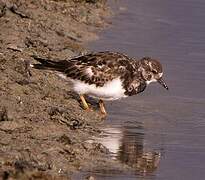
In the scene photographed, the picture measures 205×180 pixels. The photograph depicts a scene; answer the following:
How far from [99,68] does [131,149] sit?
1675 millimetres


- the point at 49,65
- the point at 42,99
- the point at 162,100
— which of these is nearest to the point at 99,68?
the point at 49,65

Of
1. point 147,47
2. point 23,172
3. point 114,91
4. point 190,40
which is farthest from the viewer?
point 190,40

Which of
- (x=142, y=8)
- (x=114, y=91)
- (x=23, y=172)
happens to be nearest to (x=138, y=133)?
(x=114, y=91)

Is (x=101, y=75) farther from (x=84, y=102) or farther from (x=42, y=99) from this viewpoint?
(x=42, y=99)

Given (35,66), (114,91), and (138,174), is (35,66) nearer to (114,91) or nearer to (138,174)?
(114,91)

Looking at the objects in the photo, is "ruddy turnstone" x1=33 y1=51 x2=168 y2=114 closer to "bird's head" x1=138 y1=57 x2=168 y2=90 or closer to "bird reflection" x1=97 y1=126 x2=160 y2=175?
"bird's head" x1=138 y1=57 x2=168 y2=90

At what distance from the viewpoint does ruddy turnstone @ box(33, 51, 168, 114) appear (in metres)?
9.80

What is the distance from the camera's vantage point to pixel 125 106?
10352 millimetres

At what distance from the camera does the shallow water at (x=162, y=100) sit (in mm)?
8094

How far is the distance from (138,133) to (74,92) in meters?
1.38

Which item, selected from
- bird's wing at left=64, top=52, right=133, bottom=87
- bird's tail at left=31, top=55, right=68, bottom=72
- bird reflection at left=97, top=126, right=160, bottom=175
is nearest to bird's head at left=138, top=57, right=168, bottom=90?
bird's wing at left=64, top=52, right=133, bottom=87

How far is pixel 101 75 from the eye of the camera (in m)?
9.84

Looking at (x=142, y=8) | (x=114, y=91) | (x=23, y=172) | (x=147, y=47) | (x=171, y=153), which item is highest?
(x=142, y=8)

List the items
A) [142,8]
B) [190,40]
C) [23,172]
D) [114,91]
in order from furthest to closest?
[142,8]
[190,40]
[114,91]
[23,172]
